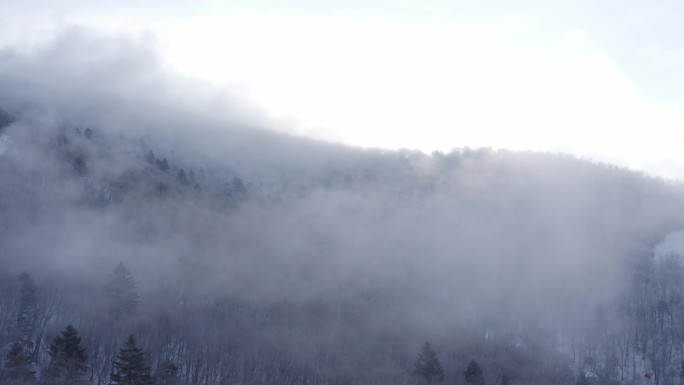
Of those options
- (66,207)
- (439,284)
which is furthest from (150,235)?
(439,284)

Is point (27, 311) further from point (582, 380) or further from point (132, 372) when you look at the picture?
point (582, 380)

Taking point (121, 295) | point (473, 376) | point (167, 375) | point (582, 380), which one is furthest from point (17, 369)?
point (582, 380)

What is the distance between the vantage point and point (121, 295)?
377ft

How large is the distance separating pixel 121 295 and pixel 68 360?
31.9m

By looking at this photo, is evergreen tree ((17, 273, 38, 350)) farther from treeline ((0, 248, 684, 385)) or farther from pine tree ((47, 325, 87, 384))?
pine tree ((47, 325, 87, 384))

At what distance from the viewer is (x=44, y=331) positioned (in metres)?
107

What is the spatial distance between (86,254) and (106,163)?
38.4 meters

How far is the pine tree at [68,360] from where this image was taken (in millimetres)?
83312

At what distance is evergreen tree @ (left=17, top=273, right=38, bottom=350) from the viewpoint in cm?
10301

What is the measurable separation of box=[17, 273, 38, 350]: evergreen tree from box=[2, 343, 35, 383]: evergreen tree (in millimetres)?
18531

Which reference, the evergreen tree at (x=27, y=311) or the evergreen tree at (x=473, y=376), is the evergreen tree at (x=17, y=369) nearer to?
the evergreen tree at (x=27, y=311)

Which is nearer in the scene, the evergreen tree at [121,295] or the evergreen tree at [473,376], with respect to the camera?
the evergreen tree at [473,376]

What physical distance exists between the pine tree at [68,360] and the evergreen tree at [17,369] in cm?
324

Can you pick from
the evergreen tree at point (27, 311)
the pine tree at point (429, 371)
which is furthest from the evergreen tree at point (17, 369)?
the pine tree at point (429, 371)
